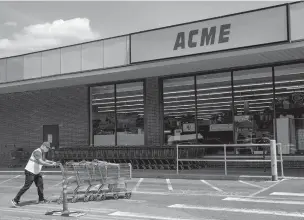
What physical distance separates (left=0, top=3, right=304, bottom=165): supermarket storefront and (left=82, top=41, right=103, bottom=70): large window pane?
43 millimetres

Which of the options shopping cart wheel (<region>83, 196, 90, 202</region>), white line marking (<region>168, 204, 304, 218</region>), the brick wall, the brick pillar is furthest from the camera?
the brick wall

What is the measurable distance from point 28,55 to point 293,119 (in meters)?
12.7

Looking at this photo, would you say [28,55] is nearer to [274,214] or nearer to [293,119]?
[293,119]

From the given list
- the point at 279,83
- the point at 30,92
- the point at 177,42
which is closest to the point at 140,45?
the point at 177,42

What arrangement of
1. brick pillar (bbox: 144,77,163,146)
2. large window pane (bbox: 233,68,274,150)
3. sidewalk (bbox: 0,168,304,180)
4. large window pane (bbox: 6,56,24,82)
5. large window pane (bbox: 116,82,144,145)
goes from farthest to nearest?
large window pane (bbox: 6,56,24,82), large window pane (bbox: 116,82,144,145), brick pillar (bbox: 144,77,163,146), large window pane (bbox: 233,68,274,150), sidewalk (bbox: 0,168,304,180)

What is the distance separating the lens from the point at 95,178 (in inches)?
416

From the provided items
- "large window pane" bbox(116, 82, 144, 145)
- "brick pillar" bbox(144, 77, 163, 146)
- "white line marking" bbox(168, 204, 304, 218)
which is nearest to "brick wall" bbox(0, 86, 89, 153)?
"large window pane" bbox(116, 82, 144, 145)

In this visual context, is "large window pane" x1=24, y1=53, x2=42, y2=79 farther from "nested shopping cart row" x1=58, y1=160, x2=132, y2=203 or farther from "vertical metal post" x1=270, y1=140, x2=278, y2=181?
"vertical metal post" x1=270, y1=140, x2=278, y2=181

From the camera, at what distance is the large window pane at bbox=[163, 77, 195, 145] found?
62.8 ft

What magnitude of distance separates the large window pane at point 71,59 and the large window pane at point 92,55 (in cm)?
29

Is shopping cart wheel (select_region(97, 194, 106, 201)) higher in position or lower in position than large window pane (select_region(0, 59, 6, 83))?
lower

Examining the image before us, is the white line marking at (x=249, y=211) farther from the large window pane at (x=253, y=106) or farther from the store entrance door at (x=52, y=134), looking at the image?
the store entrance door at (x=52, y=134)

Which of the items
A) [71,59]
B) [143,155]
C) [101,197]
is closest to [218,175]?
[143,155]

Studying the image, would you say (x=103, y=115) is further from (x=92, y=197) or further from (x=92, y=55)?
(x=92, y=197)
